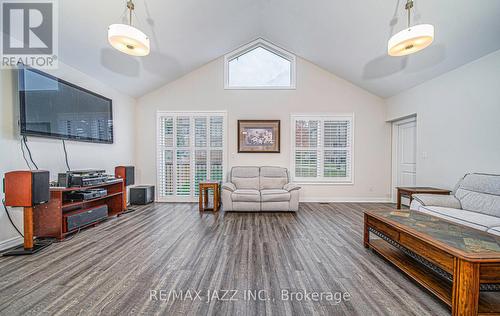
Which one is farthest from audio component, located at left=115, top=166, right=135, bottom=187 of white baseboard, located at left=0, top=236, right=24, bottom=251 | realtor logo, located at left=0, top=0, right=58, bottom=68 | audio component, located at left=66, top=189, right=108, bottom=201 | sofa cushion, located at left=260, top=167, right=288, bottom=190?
sofa cushion, located at left=260, top=167, right=288, bottom=190

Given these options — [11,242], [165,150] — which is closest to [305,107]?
[165,150]

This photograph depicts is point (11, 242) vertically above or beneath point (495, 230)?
beneath

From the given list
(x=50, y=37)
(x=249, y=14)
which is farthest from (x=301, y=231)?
(x=50, y=37)

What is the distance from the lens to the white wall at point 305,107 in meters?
4.94

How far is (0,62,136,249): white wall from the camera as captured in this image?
2361 millimetres

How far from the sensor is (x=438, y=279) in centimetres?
168

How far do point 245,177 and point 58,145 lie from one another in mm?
3341

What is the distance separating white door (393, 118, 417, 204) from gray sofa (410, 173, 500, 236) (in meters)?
1.45

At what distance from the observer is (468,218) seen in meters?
2.27

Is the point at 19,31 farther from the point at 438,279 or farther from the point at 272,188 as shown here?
the point at 438,279

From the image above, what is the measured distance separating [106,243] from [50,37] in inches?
114

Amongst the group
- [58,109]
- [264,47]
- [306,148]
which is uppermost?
[264,47]

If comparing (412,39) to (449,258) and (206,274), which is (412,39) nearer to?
(449,258)

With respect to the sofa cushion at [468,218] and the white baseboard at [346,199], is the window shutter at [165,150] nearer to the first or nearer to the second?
the white baseboard at [346,199]
